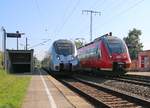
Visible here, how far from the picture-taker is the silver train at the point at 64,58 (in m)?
35.8

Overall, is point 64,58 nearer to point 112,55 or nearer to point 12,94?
point 112,55

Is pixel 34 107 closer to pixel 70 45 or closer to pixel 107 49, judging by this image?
pixel 107 49

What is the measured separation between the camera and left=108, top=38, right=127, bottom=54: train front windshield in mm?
32906

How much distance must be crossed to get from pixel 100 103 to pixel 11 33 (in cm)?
5148

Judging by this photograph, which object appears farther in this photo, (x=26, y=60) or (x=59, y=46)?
(x=26, y=60)

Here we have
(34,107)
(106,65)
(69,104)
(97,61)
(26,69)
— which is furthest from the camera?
(26,69)

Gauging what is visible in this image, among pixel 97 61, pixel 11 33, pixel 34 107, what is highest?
pixel 11 33

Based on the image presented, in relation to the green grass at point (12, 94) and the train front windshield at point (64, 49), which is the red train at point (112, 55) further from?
the green grass at point (12, 94)

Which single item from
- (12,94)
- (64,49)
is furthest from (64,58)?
(12,94)

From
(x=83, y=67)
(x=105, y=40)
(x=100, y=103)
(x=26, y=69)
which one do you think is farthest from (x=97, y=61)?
(x=26, y=69)

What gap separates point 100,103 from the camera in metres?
14.6

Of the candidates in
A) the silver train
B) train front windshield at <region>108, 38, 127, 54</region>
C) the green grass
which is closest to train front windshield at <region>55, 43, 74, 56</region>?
the silver train

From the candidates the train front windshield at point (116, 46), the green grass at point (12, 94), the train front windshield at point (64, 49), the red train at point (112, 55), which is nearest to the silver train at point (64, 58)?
the train front windshield at point (64, 49)

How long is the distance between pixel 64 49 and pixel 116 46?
5.35m
